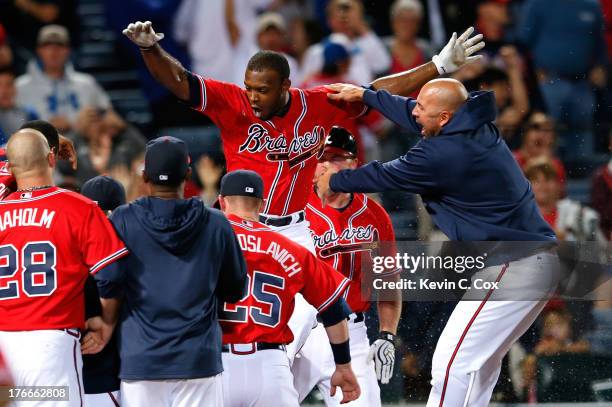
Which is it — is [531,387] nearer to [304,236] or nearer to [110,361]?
[304,236]

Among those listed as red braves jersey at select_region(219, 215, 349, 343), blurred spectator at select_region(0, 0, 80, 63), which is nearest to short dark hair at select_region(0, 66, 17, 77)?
blurred spectator at select_region(0, 0, 80, 63)

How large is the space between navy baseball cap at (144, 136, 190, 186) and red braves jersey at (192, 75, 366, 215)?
1.17m

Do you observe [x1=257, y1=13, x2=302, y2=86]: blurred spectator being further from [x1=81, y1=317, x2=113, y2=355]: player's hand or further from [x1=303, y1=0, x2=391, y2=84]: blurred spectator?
[x1=81, y1=317, x2=113, y2=355]: player's hand

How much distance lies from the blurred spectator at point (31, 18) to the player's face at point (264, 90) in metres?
4.64

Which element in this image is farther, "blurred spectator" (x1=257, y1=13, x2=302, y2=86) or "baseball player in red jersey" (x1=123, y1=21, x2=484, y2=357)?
"blurred spectator" (x1=257, y1=13, x2=302, y2=86)

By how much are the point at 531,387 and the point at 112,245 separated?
155 inches

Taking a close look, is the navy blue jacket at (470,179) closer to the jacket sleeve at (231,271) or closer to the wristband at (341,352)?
the wristband at (341,352)

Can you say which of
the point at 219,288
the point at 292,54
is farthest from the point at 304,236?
the point at 292,54

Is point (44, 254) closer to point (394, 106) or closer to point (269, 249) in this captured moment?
point (269, 249)

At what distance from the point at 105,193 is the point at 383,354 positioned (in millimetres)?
1824

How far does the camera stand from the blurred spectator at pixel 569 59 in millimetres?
9562

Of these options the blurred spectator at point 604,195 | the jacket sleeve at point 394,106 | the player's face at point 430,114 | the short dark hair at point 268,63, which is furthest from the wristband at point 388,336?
the blurred spectator at point 604,195

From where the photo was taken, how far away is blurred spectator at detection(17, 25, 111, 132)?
9547mm

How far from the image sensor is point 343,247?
6.62 meters
